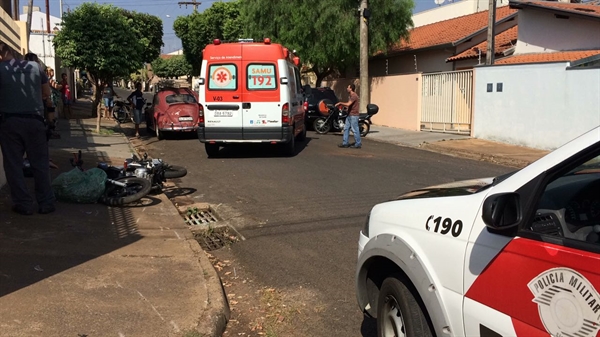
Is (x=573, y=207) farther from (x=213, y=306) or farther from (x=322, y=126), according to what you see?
(x=322, y=126)

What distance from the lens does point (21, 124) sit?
6.55 metres

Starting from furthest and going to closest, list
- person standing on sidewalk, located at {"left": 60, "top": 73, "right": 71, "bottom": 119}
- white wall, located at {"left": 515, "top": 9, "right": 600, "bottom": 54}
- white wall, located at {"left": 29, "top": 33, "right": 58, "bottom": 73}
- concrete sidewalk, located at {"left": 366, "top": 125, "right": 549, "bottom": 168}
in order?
white wall, located at {"left": 29, "top": 33, "right": 58, "bottom": 73} < person standing on sidewalk, located at {"left": 60, "top": 73, "right": 71, "bottom": 119} < white wall, located at {"left": 515, "top": 9, "right": 600, "bottom": 54} < concrete sidewalk, located at {"left": 366, "top": 125, "right": 549, "bottom": 168}

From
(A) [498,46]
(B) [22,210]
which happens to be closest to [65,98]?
(A) [498,46]

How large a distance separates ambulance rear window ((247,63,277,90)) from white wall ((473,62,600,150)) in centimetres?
733

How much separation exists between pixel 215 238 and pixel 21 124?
263cm

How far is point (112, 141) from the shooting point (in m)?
16.7

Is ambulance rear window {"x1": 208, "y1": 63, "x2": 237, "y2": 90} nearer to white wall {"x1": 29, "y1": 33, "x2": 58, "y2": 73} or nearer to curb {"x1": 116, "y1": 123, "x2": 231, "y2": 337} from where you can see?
curb {"x1": 116, "y1": 123, "x2": 231, "y2": 337}

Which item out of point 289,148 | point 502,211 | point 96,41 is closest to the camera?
point 502,211

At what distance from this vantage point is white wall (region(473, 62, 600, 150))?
45.9 feet

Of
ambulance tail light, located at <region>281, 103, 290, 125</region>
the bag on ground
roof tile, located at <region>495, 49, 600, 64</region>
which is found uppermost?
roof tile, located at <region>495, 49, 600, 64</region>

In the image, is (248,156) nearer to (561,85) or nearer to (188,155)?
(188,155)

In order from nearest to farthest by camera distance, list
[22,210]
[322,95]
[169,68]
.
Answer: [22,210] → [322,95] → [169,68]

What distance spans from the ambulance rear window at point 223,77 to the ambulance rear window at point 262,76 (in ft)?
1.24

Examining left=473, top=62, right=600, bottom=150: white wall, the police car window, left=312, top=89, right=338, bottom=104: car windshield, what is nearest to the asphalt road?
the police car window
